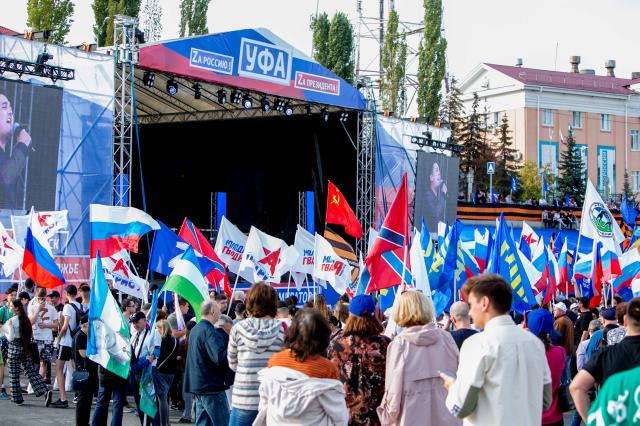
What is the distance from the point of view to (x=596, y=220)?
16922 millimetres

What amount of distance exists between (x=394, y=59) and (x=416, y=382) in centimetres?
4828

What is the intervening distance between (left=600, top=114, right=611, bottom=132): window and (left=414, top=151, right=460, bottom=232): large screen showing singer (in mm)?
33456

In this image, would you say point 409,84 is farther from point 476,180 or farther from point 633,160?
point 633,160

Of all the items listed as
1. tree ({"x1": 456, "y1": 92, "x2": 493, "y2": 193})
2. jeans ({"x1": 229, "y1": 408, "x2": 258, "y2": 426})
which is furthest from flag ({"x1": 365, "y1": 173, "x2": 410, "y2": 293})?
tree ({"x1": 456, "y1": 92, "x2": 493, "y2": 193})

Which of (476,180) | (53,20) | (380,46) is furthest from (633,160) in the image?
(53,20)

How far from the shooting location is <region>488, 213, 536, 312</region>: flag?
532 inches

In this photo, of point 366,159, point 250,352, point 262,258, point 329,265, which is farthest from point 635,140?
point 250,352

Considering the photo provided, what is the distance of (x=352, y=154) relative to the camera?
2948 centimetres

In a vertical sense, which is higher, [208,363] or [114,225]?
[114,225]

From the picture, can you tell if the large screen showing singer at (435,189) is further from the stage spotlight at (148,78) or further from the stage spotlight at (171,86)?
the stage spotlight at (148,78)

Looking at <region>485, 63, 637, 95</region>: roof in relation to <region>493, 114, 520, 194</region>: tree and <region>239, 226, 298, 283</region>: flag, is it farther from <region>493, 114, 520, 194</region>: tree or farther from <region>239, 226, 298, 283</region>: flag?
<region>239, 226, 298, 283</region>: flag

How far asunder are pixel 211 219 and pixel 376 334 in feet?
88.4

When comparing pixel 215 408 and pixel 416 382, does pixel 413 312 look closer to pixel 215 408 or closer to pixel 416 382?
pixel 416 382

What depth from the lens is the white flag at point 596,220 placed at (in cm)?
1672
